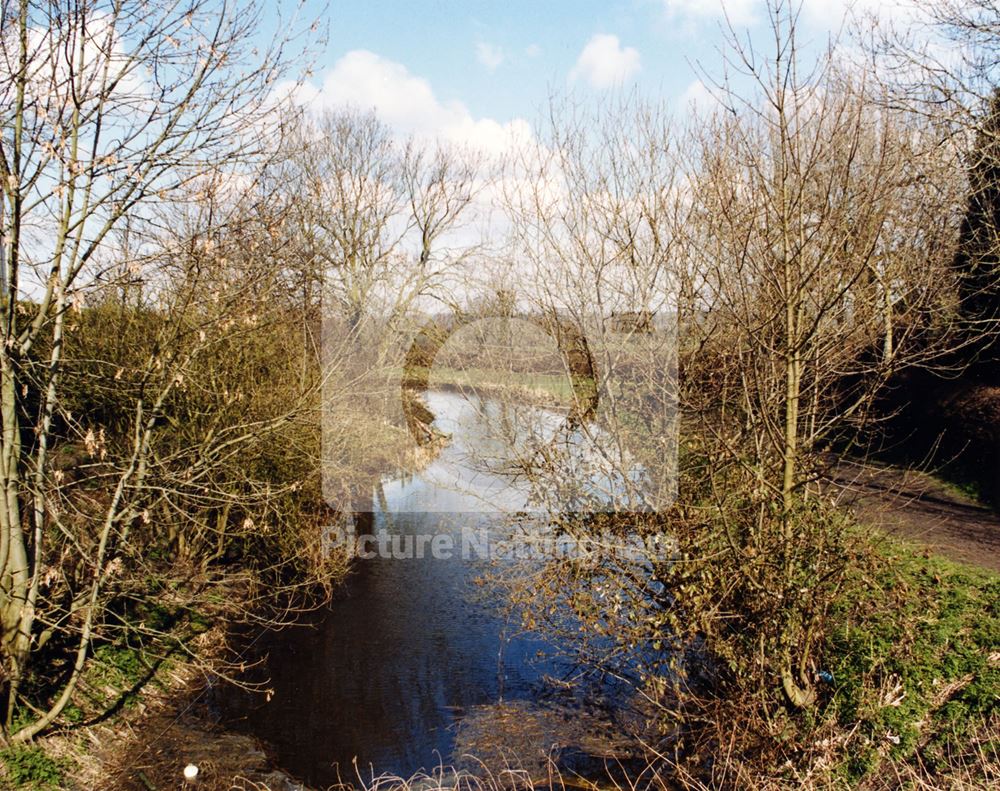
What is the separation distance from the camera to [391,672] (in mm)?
8125

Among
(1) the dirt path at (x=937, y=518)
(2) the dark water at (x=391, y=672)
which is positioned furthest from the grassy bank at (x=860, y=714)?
(1) the dirt path at (x=937, y=518)

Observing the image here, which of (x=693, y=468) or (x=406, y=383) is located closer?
(x=693, y=468)

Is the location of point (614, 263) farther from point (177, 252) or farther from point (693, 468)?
point (177, 252)

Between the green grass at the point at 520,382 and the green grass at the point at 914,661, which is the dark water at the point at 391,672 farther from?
the green grass at the point at 914,661

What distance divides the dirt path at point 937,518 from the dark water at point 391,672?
3980mm

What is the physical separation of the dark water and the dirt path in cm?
398

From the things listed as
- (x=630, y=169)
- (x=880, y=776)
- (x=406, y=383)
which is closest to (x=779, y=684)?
(x=880, y=776)

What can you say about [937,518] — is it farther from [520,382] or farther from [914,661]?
[520,382]

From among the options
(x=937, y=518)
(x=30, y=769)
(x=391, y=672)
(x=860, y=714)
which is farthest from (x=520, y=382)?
(x=937, y=518)

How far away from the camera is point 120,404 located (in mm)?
8055

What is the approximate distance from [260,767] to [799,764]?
4.19m

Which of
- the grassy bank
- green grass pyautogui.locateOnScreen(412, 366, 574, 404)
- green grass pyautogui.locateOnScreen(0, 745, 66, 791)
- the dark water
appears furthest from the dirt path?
green grass pyautogui.locateOnScreen(0, 745, 66, 791)

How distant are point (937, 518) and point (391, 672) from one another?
680 cm

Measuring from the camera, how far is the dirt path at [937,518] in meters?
8.02
